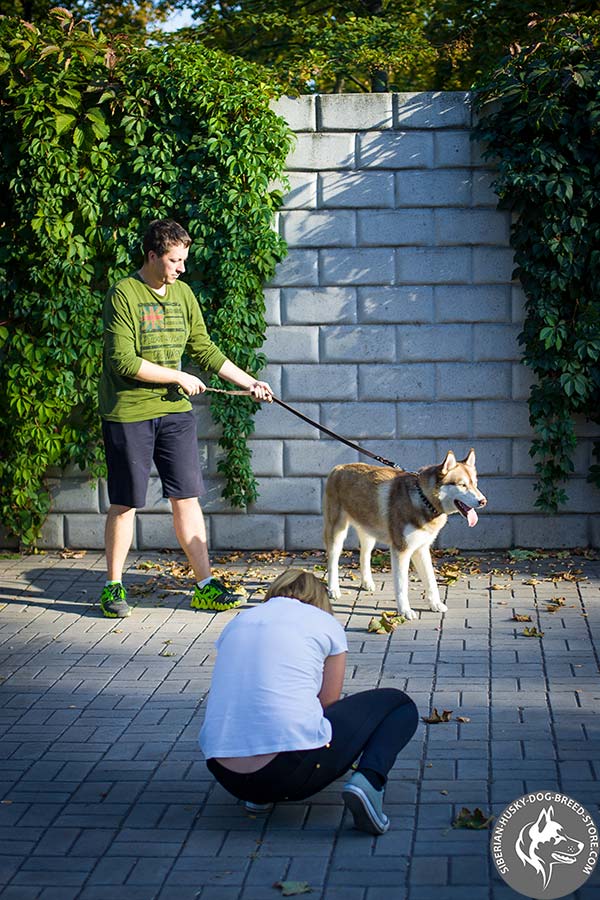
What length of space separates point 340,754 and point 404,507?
9.31ft

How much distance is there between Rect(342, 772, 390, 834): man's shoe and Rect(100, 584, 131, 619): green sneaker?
310cm

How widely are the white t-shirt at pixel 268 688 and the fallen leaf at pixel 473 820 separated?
Result: 56 cm

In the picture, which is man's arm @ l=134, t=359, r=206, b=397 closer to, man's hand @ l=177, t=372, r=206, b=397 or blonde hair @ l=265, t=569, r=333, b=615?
man's hand @ l=177, t=372, r=206, b=397

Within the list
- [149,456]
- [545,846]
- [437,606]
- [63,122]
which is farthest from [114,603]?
[545,846]

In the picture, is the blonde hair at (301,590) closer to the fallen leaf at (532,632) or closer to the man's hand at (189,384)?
the fallen leaf at (532,632)

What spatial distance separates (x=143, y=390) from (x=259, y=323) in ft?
5.13

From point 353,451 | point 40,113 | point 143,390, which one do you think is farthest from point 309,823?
point 40,113

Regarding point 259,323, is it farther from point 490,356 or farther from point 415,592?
point 415,592

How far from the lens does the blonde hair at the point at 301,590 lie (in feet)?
13.7

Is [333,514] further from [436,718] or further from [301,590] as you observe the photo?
[301,590]

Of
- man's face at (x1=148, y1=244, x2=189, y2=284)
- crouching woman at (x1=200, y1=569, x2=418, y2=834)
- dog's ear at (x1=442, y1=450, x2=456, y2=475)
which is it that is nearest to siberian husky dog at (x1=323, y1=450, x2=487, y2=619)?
dog's ear at (x1=442, y1=450, x2=456, y2=475)

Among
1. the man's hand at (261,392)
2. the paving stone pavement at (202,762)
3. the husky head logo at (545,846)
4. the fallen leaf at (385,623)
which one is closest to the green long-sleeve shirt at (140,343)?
the man's hand at (261,392)

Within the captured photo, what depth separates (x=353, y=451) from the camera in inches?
327

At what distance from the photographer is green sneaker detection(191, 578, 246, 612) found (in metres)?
6.95
